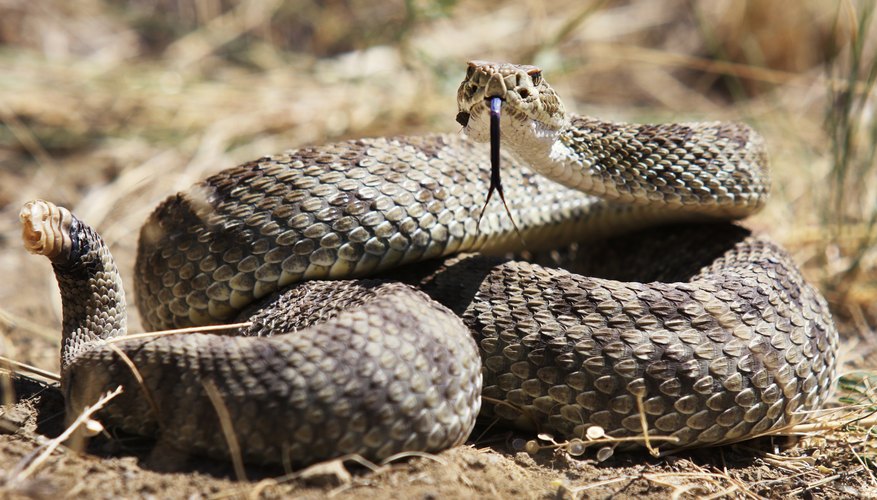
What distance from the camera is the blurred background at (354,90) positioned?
671 centimetres

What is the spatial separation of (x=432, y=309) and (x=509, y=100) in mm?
1085

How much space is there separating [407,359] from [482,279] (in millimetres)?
1123

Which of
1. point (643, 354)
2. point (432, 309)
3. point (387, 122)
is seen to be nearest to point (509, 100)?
point (432, 309)

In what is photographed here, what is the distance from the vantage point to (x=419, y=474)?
342 cm

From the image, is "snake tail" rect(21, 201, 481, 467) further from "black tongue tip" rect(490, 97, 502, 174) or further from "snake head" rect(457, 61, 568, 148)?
"snake head" rect(457, 61, 568, 148)

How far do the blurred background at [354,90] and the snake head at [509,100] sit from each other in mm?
2851

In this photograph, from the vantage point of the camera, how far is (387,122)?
8414 mm

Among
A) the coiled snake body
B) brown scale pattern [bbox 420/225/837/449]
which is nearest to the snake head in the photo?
the coiled snake body

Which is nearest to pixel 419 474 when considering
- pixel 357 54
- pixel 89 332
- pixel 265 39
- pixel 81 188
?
pixel 89 332

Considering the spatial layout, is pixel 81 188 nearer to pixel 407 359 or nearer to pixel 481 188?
pixel 481 188

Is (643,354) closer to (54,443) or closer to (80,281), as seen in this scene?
(54,443)

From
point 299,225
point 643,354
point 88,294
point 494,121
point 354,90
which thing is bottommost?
point 643,354

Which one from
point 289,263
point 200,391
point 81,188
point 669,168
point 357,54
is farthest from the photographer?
point 357,54

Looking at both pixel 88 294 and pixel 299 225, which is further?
pixel 299 225
